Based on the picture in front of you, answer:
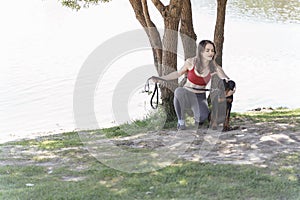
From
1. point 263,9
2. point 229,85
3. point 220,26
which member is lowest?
point 229,85

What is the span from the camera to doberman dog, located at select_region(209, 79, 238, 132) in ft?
19.9

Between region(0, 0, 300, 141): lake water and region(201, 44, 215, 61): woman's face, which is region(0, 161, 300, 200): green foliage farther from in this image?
region(0, 0, 300, 141): lake water

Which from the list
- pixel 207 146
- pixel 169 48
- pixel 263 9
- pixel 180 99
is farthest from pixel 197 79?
pixel 263 9

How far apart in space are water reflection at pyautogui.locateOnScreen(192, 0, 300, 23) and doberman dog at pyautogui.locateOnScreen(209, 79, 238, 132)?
1985 cm

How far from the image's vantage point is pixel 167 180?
172 inches

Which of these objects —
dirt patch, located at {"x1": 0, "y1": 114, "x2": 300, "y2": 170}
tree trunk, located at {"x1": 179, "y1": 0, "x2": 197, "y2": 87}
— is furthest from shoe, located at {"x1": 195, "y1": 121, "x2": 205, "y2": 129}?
tree trunk, located at {"x1": 179, "y1": 0, "x2": 197, "y2": 87}

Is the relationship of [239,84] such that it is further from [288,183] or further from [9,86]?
[288,183]

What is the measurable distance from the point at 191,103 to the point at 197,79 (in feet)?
1.36

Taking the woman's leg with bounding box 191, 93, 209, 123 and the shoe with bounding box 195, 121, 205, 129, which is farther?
the shoe with bounding box 195, 121, 205, 129

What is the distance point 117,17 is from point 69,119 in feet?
54.2

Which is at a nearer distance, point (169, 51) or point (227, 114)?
point (227, 114)

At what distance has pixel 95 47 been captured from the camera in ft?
67.1

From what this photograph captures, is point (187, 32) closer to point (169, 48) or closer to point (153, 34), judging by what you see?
point (153, 34)

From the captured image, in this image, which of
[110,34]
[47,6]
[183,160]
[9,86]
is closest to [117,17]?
[110,34]
